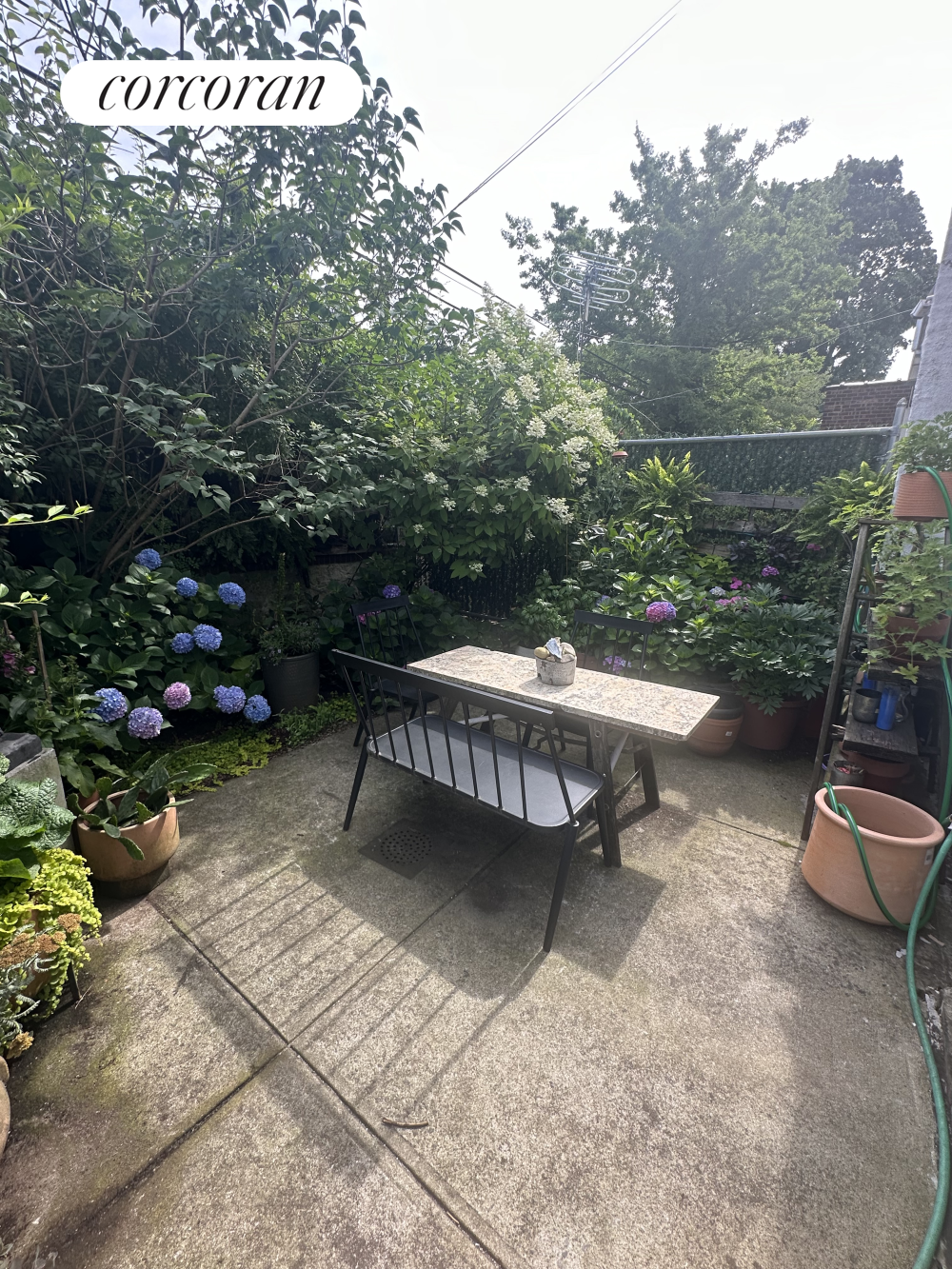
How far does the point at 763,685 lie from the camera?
10.1ft

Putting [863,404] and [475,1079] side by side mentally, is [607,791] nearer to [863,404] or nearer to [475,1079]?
[475,1079]

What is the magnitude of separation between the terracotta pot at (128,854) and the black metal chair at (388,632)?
4.14 feet

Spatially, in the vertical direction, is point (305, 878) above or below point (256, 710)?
below

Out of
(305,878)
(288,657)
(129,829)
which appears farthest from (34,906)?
(288,657)

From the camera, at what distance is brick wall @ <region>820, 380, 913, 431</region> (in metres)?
6.80

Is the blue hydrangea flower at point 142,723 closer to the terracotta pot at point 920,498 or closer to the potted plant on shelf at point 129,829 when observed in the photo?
the potted plant on shelf at point 129,829

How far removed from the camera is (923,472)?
6.66 feet

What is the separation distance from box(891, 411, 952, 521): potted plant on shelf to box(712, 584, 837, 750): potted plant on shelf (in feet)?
3.82

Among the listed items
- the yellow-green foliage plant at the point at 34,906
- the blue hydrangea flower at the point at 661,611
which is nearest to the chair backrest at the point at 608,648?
the blue hydrangea flower at the point at 661,611

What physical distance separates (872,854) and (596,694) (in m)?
1.15

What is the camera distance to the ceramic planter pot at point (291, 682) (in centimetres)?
348

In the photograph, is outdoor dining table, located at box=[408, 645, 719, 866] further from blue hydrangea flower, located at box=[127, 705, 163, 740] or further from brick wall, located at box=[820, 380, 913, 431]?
brick wall, located at box=[820, 380, 913, 431]

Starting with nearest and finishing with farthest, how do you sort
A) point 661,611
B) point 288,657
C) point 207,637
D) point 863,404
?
point 207,637 < point 661,611 < point 288,657 < point 863,404

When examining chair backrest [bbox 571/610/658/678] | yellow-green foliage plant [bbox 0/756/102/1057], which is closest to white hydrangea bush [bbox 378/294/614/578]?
chair backrest [bbox 571/610/658/678]
